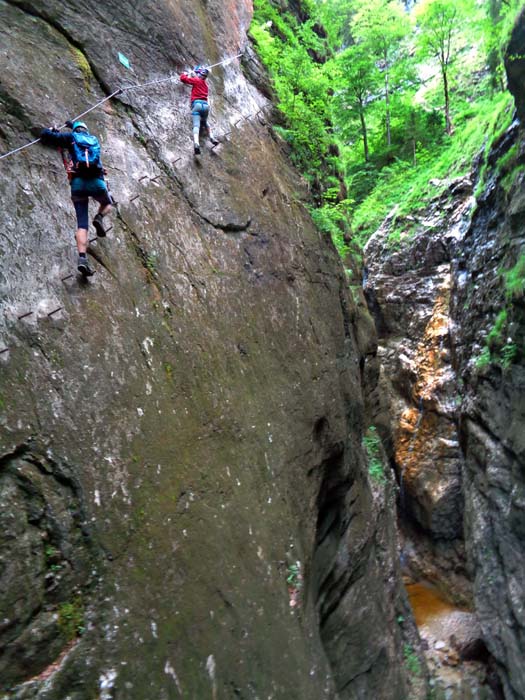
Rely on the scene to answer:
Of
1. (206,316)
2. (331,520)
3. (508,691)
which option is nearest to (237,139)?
(206,316)

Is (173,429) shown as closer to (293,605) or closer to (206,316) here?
(206,316)

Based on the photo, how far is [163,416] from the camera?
3959 mm

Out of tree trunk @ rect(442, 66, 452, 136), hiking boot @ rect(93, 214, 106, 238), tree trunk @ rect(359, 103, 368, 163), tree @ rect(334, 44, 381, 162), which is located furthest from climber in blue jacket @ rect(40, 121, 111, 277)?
tree trunk @ rect(359, 103, 368, 163)

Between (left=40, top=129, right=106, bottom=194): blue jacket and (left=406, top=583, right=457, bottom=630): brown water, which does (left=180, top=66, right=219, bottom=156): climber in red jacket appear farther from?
(left=406, top=583, right=457, bottom=630): brown water

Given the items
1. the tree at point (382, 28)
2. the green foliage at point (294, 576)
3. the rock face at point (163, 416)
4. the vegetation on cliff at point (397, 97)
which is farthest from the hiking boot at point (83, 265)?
the tree at point (382, 28)

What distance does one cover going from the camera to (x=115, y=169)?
4730mm

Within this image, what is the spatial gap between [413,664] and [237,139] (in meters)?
10.5

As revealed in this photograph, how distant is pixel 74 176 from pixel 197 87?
3.52m

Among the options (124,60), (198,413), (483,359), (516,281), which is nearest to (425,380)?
(483,359)

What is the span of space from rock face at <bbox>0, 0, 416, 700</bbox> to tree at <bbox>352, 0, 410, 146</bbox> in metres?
15.0

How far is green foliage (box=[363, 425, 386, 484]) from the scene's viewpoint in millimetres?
9328

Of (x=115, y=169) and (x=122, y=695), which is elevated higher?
(x=115, y=169)

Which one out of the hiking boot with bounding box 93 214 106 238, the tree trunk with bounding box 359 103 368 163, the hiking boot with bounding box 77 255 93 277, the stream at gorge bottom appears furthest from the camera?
the tree trunk with bounding box 359 103 368 163

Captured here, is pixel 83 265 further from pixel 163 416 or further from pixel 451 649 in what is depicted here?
pixel 451 649
